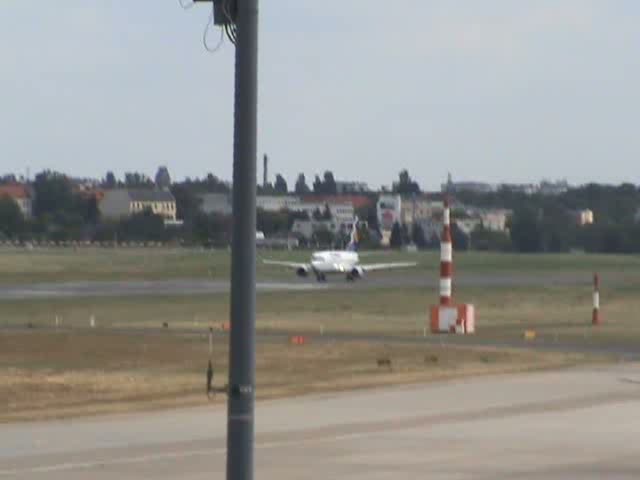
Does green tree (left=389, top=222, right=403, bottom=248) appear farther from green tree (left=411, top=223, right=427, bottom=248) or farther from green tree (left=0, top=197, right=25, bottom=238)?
green tree (left=0, top=197, right=25, bottom=238)

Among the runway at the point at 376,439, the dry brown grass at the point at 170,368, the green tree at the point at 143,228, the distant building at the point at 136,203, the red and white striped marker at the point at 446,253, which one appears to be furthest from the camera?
the distant building at the point at 136,203

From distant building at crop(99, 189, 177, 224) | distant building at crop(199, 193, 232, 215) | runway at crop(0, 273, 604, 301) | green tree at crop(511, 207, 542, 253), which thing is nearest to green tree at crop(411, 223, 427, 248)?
green tree at crop(511, 207, 542, 253)

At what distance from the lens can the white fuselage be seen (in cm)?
8350

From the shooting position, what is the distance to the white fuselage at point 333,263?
83.5 m

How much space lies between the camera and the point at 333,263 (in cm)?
8394

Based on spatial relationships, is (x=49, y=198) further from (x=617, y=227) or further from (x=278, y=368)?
(x=278, y=368)

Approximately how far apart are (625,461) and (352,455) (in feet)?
7.95

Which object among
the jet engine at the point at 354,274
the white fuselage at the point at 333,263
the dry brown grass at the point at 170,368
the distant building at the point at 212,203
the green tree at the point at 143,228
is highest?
the distant building at the point at 212,203

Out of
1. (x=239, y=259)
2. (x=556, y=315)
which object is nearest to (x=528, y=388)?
(x=239, y=259)

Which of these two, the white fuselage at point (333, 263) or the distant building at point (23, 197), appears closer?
the white fuselage at point (333, 263)

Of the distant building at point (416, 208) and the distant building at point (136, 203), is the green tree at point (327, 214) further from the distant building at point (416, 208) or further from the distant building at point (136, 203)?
the distant building at point (136, 203)

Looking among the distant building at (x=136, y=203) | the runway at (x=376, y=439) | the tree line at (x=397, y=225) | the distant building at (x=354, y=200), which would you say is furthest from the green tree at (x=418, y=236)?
the runway at (x=376, y=439)

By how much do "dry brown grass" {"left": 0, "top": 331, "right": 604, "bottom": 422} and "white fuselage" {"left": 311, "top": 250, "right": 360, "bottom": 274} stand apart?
4676 cm

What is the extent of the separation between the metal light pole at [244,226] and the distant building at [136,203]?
164 meters
